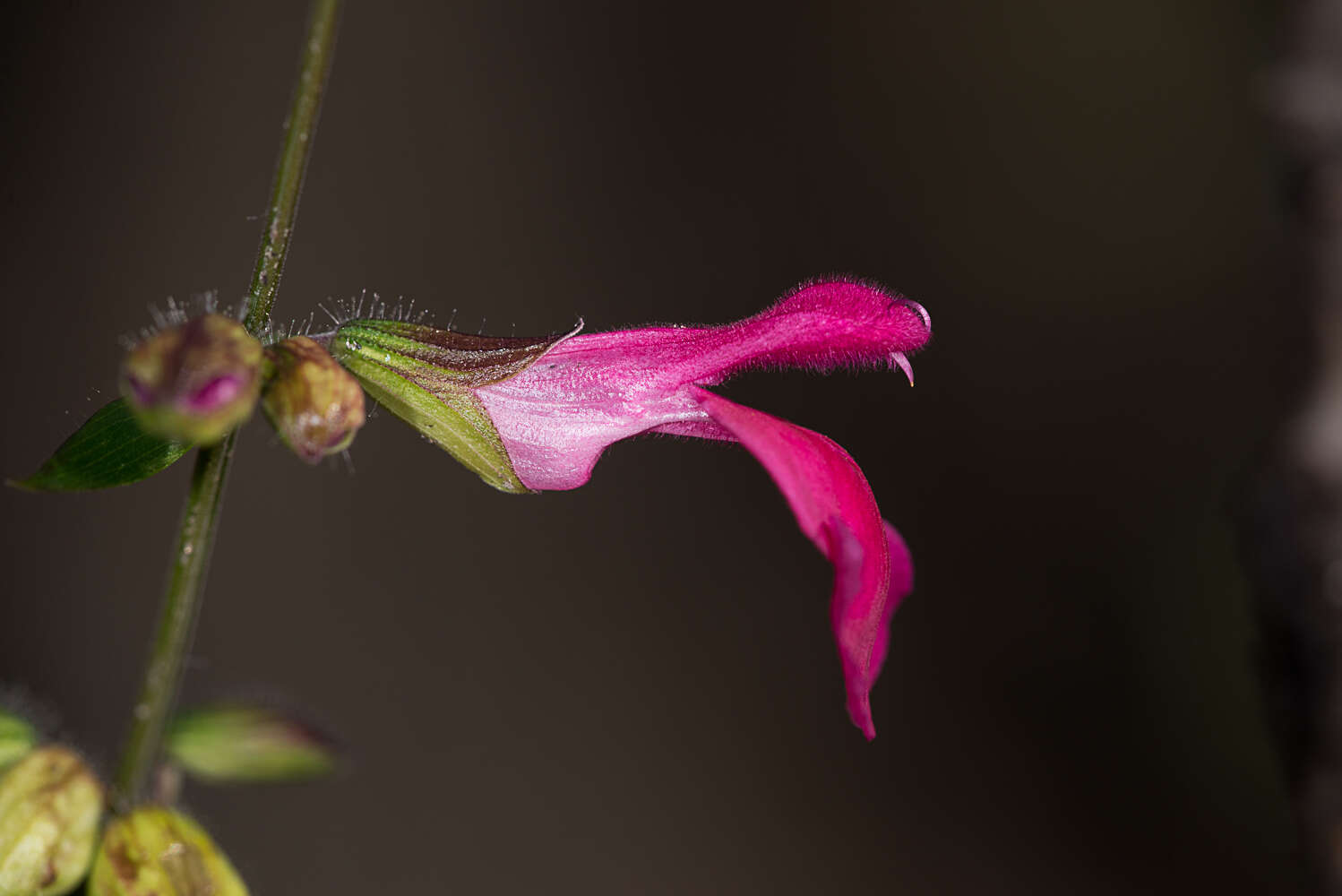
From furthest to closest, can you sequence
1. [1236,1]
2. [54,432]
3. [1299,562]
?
[1236,1]
[54,432]
[1299,562]

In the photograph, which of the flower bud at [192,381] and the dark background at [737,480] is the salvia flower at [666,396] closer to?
the flower bud at [192,381]

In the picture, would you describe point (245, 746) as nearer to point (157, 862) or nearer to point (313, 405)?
point (157, 862)

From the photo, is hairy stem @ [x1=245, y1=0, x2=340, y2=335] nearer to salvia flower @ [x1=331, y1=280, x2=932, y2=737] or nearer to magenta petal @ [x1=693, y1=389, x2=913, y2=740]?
salvia flower @ [x1=331, y1=280, x2=932, y2=737]

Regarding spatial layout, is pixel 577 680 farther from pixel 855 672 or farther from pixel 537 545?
pixel 855 672

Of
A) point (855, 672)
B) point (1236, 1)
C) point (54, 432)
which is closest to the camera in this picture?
point (855, 672)

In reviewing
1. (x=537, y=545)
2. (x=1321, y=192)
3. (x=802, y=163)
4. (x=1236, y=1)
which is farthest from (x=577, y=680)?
(x=1236, y=1)

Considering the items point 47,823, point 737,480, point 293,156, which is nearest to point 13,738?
point 47,823

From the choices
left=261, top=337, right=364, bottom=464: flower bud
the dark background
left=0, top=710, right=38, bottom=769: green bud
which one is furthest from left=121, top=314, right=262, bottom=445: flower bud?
the dark background

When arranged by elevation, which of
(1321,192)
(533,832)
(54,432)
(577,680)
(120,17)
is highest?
(120,17)

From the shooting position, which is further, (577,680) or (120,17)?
(577,680)
